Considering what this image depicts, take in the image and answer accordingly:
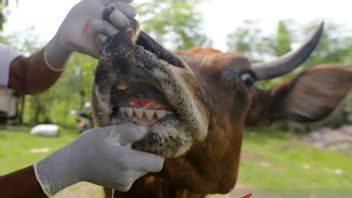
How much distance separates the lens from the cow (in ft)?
5.53

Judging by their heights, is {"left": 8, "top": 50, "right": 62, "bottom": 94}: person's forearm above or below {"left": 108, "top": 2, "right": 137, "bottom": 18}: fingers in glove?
below

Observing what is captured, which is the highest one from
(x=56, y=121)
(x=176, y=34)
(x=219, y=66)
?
(x=219, y=66)

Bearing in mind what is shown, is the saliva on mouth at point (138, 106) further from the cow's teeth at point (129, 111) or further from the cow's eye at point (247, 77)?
the cow's eye at point (247, 77)

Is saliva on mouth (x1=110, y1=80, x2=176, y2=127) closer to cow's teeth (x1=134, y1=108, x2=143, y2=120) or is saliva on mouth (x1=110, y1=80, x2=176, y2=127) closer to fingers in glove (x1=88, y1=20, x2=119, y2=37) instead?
cow's teeth (x1=134, y1=108, x2=143, y2=120)

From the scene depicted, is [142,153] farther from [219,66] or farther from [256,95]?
[256,95]

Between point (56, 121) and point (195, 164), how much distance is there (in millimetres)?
15325

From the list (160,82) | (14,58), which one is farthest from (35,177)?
(14,58)

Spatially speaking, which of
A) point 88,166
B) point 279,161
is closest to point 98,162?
point 88,166

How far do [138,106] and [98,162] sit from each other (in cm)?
30

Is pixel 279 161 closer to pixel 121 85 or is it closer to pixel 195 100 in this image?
pixel 195 100

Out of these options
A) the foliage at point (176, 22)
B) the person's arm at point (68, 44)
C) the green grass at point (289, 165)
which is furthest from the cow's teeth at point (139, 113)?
A: the foliage at point (176, 22)

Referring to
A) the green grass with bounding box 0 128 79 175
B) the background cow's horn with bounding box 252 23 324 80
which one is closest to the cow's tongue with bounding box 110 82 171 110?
the green grass with bounding box 0 128 79 175

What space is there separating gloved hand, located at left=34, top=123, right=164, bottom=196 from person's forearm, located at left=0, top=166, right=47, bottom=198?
0.9 inches

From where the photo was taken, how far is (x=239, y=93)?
2785 mm
